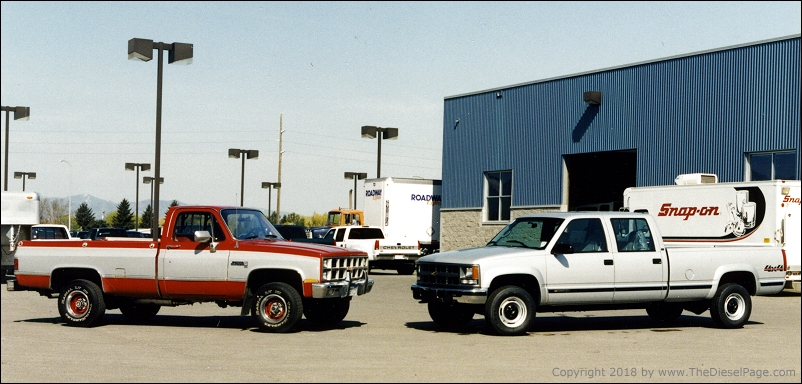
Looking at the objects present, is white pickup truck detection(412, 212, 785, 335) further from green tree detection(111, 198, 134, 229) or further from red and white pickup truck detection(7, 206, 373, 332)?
green tree detection(111, 198, 134, 229)

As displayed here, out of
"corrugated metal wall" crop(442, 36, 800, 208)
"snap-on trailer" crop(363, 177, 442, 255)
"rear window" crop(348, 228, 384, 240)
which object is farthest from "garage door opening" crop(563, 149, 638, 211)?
"rear window" crop(348, 228, 384, 240)

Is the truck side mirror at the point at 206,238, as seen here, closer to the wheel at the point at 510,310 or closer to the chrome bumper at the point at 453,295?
the chrome bumper at the point at 453,295

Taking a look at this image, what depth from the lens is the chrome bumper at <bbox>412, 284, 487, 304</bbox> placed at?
565 inches

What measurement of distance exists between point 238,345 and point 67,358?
7.41 feet

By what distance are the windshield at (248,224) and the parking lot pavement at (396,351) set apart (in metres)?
1.50

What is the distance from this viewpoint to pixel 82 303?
1590 cm

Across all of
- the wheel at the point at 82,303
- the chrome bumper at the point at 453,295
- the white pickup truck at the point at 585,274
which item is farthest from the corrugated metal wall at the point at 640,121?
the wheel at the point at 82,303

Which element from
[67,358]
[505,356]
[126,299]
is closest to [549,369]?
[505,356]

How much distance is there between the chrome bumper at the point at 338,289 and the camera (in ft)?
48.0

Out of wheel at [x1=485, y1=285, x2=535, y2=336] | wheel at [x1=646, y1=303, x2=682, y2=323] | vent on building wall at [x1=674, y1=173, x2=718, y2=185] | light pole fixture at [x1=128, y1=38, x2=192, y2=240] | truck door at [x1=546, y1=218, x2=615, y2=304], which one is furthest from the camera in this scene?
vent on building wall at [x1=674, y1=173, x2=718, y2=185]

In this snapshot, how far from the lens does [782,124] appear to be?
30.1m

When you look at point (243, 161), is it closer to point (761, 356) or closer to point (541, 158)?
point (541, 158)

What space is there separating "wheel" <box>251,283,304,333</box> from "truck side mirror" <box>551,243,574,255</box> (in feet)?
12.9

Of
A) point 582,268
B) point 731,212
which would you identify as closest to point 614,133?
point 731,212
